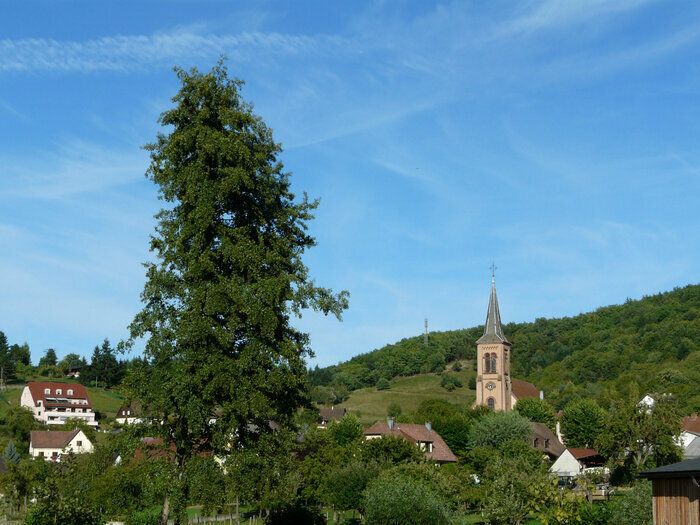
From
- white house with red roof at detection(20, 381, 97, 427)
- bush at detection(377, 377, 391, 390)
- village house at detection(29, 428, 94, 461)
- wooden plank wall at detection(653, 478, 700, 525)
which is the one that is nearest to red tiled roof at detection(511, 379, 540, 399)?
bush at detection(377, 377, 391, 390)

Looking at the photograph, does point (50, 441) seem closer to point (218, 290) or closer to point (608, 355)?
point (218, 290)

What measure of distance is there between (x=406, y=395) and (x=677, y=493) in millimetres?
154177

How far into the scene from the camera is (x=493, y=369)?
12700 centimetres

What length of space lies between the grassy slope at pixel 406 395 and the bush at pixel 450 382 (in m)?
0.99

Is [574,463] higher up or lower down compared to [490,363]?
lower down

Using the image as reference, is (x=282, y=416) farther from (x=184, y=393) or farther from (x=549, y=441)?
(x=549, y=441)

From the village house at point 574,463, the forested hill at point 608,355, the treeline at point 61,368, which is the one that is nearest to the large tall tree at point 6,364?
the treeline at point 61,368

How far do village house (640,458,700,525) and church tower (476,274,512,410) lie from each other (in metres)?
101

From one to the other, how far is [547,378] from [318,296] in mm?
136018

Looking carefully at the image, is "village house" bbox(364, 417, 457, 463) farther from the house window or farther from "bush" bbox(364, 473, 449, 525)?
"bush" bbox(364, 473, 449, 525)

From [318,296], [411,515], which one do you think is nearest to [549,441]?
[411,515]

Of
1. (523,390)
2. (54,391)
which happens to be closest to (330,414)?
(523,390)

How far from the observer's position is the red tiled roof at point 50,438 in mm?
87625

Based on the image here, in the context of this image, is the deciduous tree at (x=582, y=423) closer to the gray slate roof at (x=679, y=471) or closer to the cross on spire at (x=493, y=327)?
the cross on spire at (x=493, y=327)
